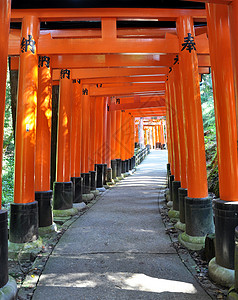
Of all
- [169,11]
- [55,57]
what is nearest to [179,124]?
[169,11]

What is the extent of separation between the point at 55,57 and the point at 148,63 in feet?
7.19

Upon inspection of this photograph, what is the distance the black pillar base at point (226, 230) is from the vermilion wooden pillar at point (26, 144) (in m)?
3.07

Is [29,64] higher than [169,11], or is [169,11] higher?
[169,11]

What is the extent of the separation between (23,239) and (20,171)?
3.84 feet

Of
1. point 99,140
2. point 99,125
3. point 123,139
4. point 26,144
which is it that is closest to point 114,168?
point 123,139

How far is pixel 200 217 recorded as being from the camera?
4.38 meters

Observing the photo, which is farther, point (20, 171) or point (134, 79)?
point (134, 79)

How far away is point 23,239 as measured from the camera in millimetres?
4363

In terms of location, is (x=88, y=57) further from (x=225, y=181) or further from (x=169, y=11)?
(x=225, y=181)

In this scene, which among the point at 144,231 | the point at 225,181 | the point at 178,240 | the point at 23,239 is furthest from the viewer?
the point at 144,231

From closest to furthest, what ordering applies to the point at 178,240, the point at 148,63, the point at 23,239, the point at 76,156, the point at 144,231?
the point at 23,239 → the point at 178,240 → the point at 144,231 → the point at 148,63 → the point at 76,156

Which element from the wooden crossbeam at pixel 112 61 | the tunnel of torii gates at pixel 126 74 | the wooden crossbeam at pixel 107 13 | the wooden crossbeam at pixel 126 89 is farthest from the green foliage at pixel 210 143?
the wooden crossbeam at pixel 107 13

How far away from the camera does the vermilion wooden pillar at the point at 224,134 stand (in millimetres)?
3097

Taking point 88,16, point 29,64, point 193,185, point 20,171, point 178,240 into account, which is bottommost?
point 178,240
